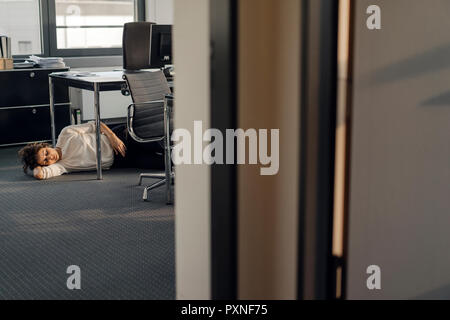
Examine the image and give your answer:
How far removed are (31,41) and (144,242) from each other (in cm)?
345

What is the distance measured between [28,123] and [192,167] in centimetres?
382

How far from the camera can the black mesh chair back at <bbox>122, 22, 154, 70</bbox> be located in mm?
4742

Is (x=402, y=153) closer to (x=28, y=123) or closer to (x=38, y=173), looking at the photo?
(x=38, y=173)

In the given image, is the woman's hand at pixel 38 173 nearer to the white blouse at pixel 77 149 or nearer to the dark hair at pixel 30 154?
the dark hair at pixel 30 154

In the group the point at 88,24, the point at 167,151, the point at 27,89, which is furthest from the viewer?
the point at 88,24

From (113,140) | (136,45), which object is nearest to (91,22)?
(136,45)

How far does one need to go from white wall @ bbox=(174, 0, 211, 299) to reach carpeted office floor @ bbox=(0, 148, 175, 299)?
27.3 inches

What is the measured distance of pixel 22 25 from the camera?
19.0ft

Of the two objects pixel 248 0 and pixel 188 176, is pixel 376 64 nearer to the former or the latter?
pixel 248 0

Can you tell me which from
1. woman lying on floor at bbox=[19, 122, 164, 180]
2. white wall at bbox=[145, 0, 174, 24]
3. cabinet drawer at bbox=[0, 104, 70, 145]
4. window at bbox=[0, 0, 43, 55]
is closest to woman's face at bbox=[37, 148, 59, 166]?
woman lying on floor at bbox=[19, 122, 164, 180]

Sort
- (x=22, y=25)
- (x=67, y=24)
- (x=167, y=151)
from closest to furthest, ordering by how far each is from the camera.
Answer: (x=167, y=151) → (x=22, y=25) → (x=67, y=24)

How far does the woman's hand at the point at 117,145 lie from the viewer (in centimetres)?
458

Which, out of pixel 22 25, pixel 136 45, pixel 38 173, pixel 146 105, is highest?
pixel 22 25
